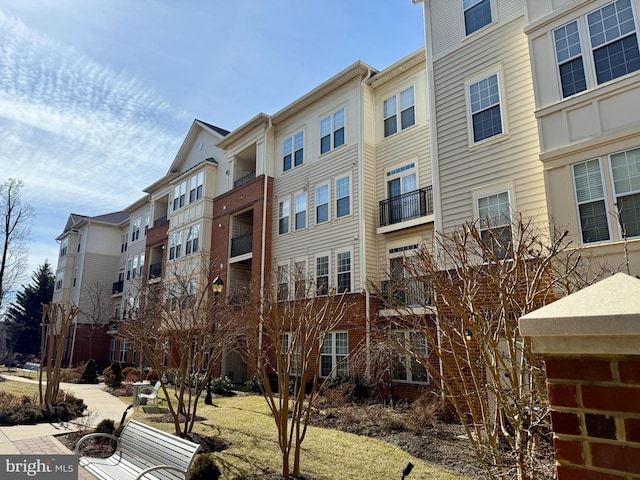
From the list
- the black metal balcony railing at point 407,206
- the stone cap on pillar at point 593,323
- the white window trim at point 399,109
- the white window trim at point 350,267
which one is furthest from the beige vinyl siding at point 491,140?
the stone cap on pillar at point 593,323

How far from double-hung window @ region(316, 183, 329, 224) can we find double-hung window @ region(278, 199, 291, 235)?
2093mm

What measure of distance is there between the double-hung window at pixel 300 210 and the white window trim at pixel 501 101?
916 cm

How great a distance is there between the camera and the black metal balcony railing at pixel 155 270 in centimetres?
3301

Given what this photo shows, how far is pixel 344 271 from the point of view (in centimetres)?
1855

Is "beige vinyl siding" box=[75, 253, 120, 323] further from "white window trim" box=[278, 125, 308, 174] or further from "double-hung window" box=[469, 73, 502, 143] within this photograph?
"double-hung window" box=[469, 73, 502, 143]

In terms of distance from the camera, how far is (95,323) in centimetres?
3697

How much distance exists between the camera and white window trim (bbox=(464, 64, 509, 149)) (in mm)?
12970

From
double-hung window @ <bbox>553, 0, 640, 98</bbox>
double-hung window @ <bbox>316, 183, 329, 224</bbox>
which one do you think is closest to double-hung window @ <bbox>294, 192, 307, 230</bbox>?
double-hung window @ <bbox>316, 183, 329, 224</bbox>

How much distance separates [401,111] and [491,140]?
20.1 feet

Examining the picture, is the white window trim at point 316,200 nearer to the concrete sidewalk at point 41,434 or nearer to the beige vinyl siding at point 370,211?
the beige vinyl siding at point 370,211

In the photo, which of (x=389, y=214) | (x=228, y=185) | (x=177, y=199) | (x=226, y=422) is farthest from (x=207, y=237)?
(x=226, y=422)

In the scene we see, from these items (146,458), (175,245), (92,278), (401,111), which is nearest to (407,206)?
(401,111)

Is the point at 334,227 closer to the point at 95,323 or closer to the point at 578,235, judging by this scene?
the point at 578,235

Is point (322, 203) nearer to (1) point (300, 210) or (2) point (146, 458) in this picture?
(1) point (300, 210)
